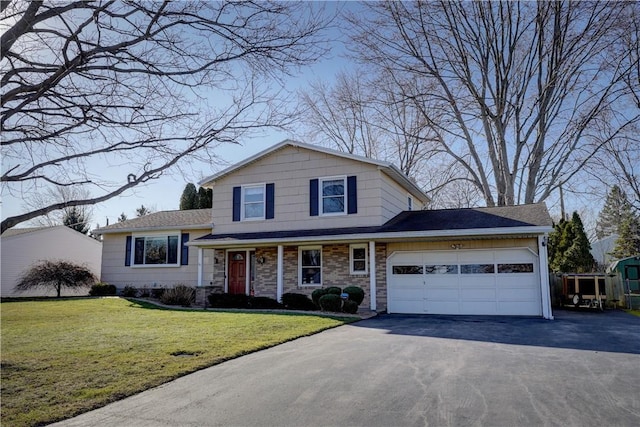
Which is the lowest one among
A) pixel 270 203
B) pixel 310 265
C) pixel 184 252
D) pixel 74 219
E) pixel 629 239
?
pixel 310 265

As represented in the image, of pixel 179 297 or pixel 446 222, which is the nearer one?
pixel 446 222

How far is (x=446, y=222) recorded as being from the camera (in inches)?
623

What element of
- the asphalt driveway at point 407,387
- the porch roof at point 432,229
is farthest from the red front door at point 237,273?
the asphalt driveway at point 407,387

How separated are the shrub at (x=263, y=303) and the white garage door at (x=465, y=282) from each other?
4.08 metres

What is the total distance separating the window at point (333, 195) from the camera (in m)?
17.2

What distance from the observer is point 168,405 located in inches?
205

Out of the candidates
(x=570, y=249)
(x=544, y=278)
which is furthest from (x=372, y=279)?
(x=570, y=249)

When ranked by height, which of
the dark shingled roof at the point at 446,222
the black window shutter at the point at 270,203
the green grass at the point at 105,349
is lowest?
the green grass at the point at 105,349

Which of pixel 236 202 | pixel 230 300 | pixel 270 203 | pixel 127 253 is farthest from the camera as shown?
pixel 127 253

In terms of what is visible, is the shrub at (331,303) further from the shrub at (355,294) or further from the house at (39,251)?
the house at (39,251)

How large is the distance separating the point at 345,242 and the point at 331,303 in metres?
2.70

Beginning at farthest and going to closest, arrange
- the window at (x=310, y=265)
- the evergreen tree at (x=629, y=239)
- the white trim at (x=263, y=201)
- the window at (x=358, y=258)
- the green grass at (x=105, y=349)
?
the evergreen tree at (x=629, y=239), the white trim at (x=263, y=201), the window at (x=310, y=265), the window at (x=358, y=258), the green grass at (x=105, y=349)

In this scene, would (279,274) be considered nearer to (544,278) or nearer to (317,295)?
(317,295)

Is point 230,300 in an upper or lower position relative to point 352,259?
lower
